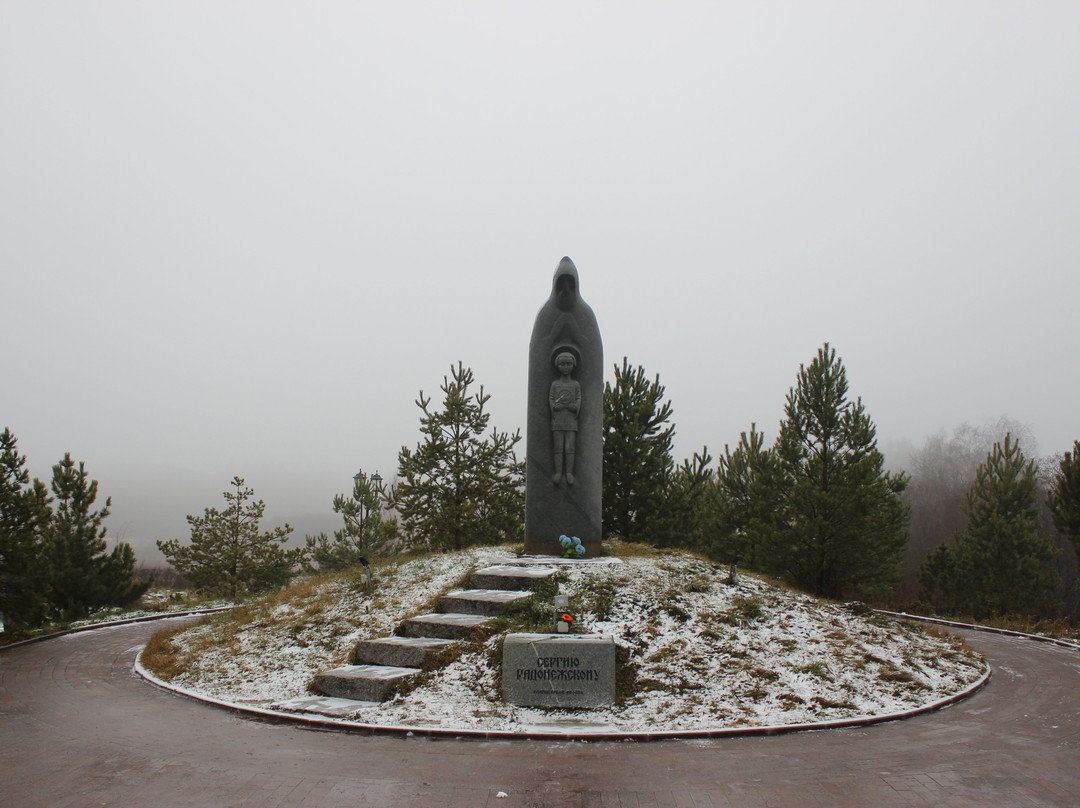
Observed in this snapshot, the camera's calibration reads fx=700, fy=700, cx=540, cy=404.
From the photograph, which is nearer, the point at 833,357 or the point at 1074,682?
the point at 1074,682

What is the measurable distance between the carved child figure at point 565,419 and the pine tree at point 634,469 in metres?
5.40

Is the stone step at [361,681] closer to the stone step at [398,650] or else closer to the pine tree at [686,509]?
the stone step at [398,650]

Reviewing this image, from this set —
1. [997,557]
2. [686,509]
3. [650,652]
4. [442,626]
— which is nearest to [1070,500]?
[997,557]

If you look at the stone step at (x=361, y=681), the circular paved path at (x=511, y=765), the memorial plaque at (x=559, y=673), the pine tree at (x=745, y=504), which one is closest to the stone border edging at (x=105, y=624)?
the circular paved path at (x=511, y=765)

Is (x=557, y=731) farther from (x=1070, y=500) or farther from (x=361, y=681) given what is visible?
(x=1070, y=500)

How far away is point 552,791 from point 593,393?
793 centimetres

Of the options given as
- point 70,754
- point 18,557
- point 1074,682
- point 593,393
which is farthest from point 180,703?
point 1074,682

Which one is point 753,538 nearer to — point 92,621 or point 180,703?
point 180,703

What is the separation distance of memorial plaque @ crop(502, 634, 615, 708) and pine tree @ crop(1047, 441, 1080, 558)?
695 inches

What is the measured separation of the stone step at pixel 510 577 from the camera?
Result: 367 inches

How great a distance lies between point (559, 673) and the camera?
22.3 feet

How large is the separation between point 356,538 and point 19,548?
14.6 metres

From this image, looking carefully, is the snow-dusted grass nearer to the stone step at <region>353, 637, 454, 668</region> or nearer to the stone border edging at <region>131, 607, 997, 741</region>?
the stone border edging at <region>131, 607, 997, 741</region>

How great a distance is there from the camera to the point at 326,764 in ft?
17.0
